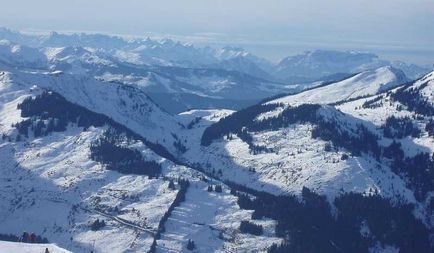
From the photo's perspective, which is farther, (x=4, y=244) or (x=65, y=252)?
(x=4, y=244)
